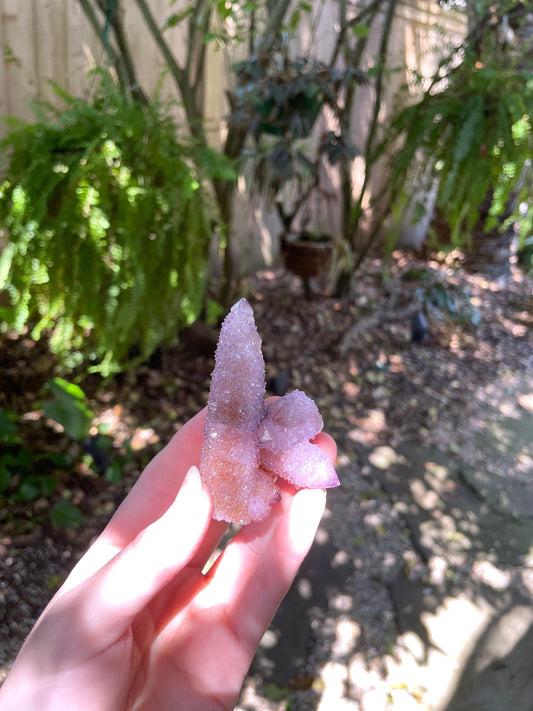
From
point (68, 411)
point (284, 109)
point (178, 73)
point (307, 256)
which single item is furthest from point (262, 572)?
point (307, 256)

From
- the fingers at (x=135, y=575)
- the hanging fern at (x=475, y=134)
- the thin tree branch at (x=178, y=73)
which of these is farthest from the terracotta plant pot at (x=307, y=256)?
the fingers at (x=135, y=575)

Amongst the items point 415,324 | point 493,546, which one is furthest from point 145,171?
point 415,324

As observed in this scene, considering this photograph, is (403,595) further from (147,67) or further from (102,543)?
(147,67)

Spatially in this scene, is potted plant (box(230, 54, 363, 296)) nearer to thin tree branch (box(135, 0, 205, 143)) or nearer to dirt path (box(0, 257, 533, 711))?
thin tree branch (box(135, 0, 205, 143))

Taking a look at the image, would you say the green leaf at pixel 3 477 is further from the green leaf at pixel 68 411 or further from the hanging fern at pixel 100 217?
the hanging fern at pixel 100 217

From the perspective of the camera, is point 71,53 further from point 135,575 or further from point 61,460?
point 135,575

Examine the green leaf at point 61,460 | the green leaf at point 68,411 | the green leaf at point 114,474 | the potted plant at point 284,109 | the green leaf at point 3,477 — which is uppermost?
the potted plant at point 284,109

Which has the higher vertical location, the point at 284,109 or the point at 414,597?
the point at 284,109
